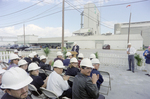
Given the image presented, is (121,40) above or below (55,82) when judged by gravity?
above

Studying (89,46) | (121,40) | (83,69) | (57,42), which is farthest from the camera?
(57,42)

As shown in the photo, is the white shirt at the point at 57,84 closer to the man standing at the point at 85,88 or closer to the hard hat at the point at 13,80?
the man standing at the point at 85,88

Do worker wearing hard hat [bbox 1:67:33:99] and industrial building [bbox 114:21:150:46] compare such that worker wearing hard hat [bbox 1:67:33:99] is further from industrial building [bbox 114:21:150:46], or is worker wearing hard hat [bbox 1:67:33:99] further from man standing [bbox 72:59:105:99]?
industrial building [bbox 114:21:150:46]

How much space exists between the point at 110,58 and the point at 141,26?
1888 inches

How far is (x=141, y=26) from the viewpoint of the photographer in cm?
4391

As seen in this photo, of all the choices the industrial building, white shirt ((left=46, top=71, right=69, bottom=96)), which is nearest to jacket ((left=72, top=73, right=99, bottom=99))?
white shirt ((left=46, top=71, right=69, bottom=96))

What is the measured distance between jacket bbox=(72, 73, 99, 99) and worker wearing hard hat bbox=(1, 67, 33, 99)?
1.00 meters

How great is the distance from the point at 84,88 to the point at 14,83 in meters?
1.23

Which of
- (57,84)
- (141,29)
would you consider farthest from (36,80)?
(141,29)

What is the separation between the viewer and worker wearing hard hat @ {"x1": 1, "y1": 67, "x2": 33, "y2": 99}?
1.06m

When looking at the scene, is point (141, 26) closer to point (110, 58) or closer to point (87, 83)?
point (110, 58)

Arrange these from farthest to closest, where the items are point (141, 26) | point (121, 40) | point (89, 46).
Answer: point (141, 26)
point (89, 46)
point (121, 40)

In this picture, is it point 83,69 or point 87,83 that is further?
point 83,69

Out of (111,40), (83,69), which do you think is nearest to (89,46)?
(111,40)
